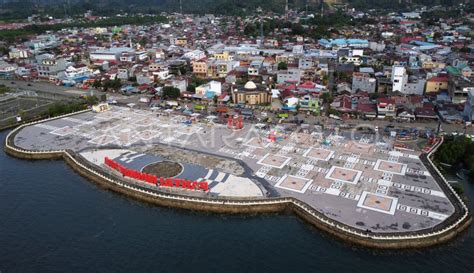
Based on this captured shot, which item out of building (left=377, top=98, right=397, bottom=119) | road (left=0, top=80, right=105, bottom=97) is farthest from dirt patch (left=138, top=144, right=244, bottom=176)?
road (left=0, top=80, right=105, bottom=97)

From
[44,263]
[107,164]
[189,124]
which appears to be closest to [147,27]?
[189,124]

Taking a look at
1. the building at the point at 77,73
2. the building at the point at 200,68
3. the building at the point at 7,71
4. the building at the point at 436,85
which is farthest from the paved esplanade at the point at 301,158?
the building at the point at 7,71

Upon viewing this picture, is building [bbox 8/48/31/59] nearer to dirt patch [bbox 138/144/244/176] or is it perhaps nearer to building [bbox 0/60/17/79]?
building [bbox 0/60/17/79]

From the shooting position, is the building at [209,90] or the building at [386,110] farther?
the building at [209,90]

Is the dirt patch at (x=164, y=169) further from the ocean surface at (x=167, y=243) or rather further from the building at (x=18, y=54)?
the building at (x=18, y=54)

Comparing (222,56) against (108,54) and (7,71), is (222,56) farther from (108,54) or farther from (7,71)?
(7,71)

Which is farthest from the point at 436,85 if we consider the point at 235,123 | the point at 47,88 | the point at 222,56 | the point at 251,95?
the point at 47,88

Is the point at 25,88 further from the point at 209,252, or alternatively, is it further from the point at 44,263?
the point at 209,252
